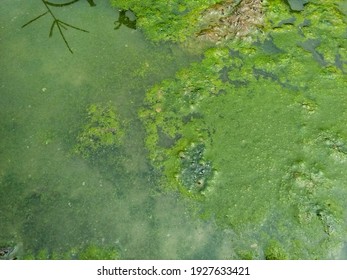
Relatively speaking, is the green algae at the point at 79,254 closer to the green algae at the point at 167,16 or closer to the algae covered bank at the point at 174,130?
the algae covered bank at the point at 174,130

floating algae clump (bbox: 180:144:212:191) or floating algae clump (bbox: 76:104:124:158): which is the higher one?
floating algae clump (bbox: 76:104:124:158)

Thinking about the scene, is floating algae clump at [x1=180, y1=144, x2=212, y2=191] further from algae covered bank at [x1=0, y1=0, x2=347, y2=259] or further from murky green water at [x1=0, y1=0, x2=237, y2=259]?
A: murky green water at [x1=0, y1=0, x2=237, y2=259]

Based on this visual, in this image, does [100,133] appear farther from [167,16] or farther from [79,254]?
[167,16]

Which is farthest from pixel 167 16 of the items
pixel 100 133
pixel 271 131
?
pixel 271 131

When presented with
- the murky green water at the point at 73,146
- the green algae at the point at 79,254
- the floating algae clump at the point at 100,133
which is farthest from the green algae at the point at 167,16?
the green algae at the point at 79,254

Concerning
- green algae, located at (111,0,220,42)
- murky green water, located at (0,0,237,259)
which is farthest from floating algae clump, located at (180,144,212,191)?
green algae, located at (111,0,220,42)

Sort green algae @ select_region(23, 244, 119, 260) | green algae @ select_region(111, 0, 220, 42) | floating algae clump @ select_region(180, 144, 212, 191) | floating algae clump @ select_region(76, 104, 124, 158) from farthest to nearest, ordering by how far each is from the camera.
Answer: green algae @ select_region(111, 0, 220, 42)
floating algae clump @ select_region(76, 104, 124, 158)
floating algae clump @ select_region(180, 144, 212, 191)
green algae @ select_region(23, 244, 119, 260)
